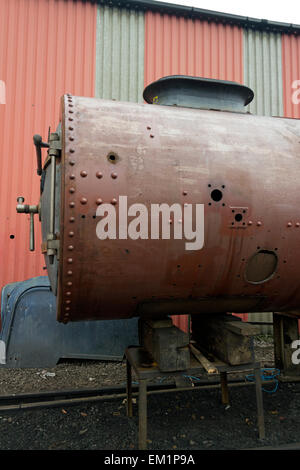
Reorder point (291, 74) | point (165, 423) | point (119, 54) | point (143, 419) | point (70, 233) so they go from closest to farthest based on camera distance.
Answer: point (70, 233) → point (143, 419) → point (165, 423) → point (119, 54) → point (291, 74)

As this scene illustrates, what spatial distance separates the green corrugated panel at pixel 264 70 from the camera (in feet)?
25.5

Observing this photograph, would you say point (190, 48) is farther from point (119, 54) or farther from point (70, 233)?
point (70, 233)

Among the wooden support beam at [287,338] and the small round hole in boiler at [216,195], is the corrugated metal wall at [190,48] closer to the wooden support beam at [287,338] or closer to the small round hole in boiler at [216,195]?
the small round hole in boiler at [216,195]

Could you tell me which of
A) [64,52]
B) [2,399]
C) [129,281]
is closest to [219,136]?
[129,281]

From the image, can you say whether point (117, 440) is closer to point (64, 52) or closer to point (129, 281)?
point (129, 281)

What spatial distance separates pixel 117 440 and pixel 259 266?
2316mm

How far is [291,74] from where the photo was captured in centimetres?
805

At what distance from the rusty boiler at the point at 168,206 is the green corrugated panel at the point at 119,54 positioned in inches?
180

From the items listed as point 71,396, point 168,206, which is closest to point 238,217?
point 168,206

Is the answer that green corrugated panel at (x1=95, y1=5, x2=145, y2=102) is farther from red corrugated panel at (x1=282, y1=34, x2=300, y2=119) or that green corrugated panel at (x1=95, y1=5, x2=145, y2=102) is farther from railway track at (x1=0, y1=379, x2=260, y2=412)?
railway track at (x1=0, y1=379, x2=260, y2=412)

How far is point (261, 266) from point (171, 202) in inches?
44.0

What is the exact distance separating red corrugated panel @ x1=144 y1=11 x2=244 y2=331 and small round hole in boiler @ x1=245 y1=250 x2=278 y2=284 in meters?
5.83

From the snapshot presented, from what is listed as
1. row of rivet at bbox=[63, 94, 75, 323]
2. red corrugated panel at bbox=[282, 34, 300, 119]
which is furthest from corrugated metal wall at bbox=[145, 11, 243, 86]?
row of rivet at bbox=[63, 94, 75, 323]

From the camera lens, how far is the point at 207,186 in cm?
272
